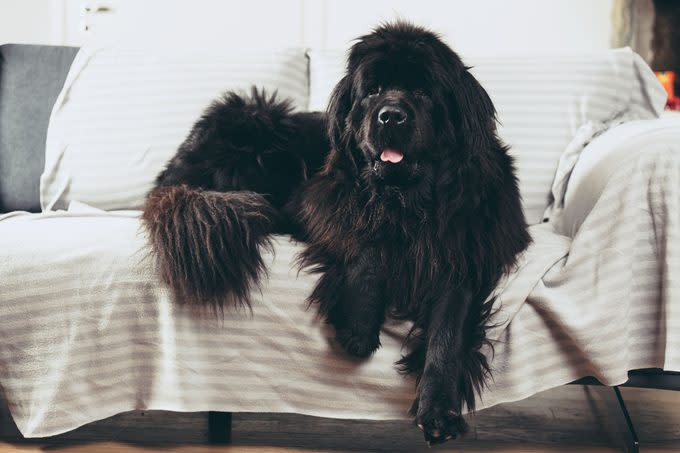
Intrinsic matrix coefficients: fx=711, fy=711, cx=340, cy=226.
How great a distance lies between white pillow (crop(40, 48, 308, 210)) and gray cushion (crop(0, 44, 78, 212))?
1.9 inches

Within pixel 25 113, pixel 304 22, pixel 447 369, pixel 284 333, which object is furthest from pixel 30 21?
pixel 447 369

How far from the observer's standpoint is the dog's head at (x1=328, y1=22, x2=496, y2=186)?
1286mm

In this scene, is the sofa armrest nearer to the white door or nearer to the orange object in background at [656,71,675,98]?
the orange object in background at [656,71,675,98]

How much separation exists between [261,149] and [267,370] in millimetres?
524

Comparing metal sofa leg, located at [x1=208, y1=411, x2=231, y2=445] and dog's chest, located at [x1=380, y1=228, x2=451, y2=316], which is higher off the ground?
dog's chest, located at [x1=380, y1=228, x2=451, y2=316]

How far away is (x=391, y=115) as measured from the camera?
4.08 feet

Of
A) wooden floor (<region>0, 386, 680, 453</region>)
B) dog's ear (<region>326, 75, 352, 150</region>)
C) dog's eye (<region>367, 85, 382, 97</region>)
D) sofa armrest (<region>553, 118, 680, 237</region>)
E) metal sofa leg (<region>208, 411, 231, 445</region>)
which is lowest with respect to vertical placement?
wooden floor (<region>0, 386, 680, 453</region>)

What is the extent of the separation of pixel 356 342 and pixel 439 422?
0.21m

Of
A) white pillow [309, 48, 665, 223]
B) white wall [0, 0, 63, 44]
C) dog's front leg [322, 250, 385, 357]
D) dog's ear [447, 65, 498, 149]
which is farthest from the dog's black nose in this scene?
white wall [0, 0, 63, 44]

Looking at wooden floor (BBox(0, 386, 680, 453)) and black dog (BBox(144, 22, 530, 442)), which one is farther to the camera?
wooden floor (BBox(0, 386, 680, 453))

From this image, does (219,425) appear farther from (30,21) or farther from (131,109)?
(30,21)

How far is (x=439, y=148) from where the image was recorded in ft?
4.41

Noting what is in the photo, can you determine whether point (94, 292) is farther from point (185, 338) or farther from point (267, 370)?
point (267, 370)

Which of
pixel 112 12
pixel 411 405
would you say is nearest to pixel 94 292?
pixel 411 405
